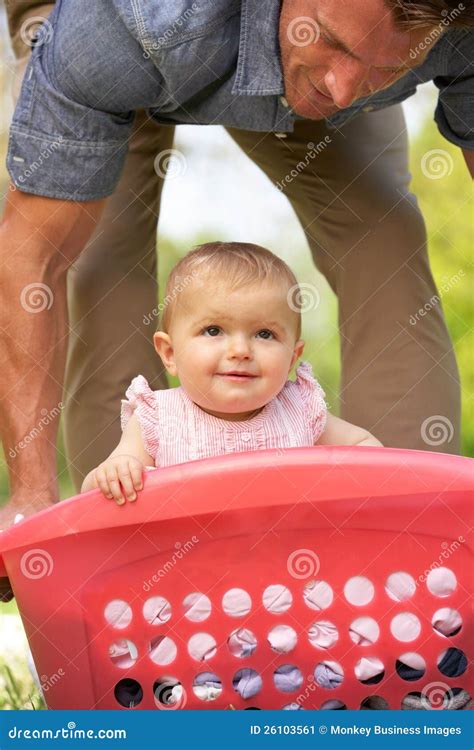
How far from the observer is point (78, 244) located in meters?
1.35

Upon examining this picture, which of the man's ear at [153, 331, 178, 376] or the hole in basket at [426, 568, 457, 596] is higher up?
the man's ear at [153, 331, 178, 376]

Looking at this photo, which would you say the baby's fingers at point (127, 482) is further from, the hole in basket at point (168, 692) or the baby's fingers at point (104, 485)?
the hole in basket at point (168, 692)

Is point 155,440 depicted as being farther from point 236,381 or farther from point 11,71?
point 11,71

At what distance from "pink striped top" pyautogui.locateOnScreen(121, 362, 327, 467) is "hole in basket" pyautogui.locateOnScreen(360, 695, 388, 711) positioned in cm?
33

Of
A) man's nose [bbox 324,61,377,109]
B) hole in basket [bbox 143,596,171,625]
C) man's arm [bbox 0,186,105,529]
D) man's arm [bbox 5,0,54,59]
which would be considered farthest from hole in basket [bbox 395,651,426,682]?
man's arm [bbox 5,0,54,59]

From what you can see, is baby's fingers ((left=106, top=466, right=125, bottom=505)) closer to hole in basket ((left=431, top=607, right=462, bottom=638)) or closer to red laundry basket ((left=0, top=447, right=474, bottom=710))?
red laundry basket ((left=0, top=447, right=474, bottom=710))

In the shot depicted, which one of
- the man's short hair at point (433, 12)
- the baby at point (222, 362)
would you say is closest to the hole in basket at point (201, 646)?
the baby at point (222, 362)

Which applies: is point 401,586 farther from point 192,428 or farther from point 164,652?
point 192,428

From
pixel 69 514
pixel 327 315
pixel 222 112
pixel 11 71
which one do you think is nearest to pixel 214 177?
pixel 327 315

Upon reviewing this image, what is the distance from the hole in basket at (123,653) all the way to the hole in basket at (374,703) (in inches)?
8.7

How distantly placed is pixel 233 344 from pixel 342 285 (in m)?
0.45

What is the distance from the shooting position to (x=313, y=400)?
1.35 metres

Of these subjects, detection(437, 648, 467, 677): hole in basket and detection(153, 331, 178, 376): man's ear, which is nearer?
detection(437, 648, 467, 677): hole in basket

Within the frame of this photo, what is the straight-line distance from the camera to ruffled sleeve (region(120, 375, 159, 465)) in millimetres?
1277
